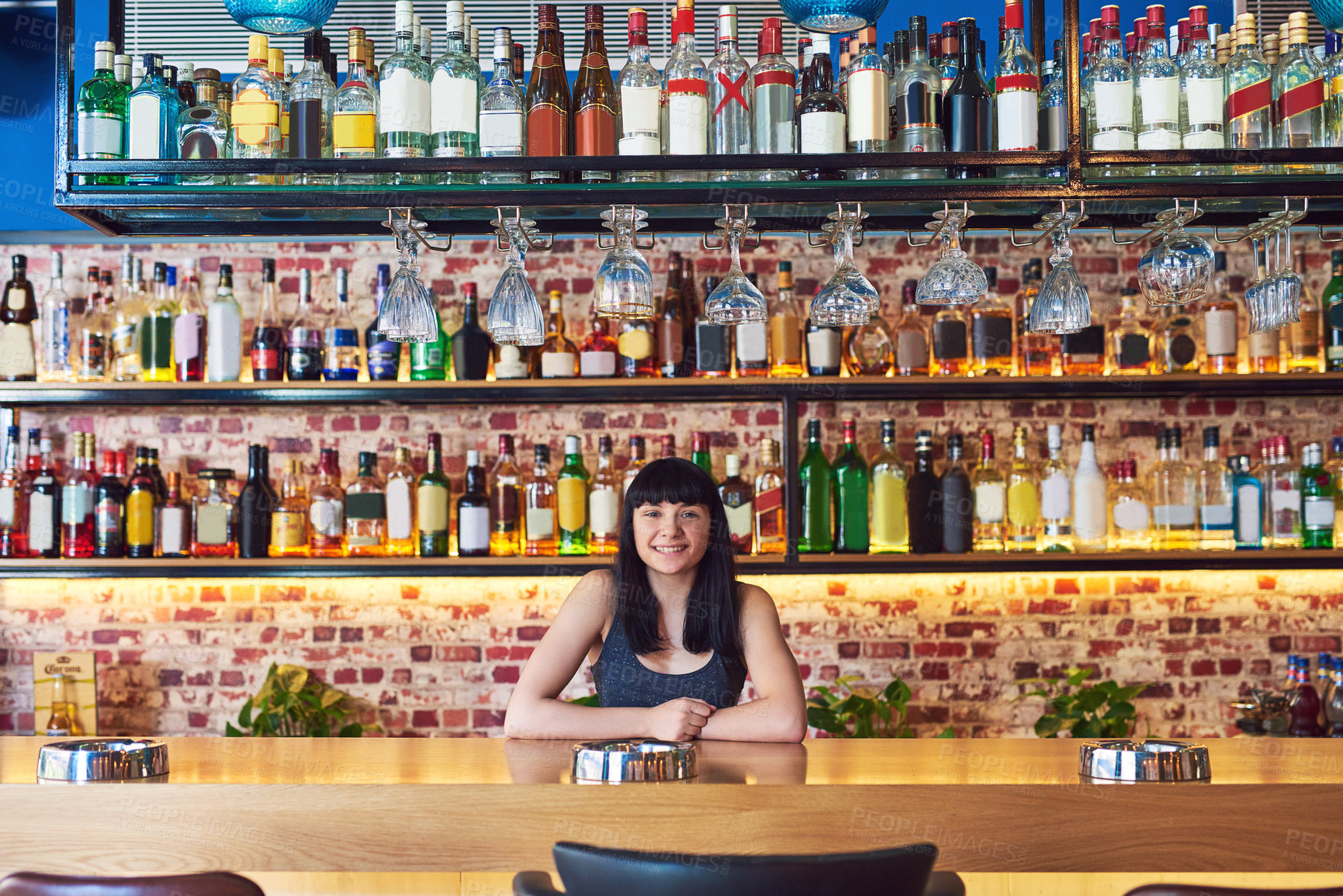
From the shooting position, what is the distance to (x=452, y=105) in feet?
5.68

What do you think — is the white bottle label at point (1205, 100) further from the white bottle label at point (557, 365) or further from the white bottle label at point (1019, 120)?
the white bottle label at point (557, 365)

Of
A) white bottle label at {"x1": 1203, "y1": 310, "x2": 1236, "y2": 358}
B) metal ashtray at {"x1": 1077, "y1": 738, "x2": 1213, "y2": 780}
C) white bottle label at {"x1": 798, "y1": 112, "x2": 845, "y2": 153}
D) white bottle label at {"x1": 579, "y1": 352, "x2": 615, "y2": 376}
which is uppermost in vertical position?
white bottle label at {"x1": 798, "y1": 112, "x2": 845, "y2": 153}

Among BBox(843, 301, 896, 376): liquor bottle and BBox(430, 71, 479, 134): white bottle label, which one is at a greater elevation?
BBox(430, 71, 479, 134): white bottle label

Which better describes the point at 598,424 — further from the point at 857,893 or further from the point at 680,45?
the point at 857,893

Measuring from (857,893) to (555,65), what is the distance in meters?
1.42

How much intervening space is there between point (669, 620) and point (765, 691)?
0.79ft

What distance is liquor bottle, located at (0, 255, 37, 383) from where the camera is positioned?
279cm

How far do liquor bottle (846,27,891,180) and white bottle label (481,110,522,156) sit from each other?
1.62 feet

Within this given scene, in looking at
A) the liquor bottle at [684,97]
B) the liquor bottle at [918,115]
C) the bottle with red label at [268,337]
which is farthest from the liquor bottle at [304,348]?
the liquor bottle at [918,115]

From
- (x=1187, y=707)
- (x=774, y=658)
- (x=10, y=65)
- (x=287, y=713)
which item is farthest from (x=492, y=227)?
(x=1187, y=707)

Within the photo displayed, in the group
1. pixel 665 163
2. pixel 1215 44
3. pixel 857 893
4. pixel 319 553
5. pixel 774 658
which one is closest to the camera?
pixel 857 893

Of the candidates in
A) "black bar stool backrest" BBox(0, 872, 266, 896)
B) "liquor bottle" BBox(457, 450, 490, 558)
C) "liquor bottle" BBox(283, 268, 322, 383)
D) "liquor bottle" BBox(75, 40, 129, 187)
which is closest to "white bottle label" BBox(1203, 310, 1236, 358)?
"liquor bottle" BBox(457, 450, 490, 558)

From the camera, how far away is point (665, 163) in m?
1.70

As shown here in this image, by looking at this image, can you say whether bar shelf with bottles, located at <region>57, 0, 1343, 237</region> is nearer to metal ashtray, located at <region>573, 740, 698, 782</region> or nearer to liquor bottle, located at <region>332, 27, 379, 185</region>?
liquor bottle, located at <region>332, 27, 379, 185</region>
